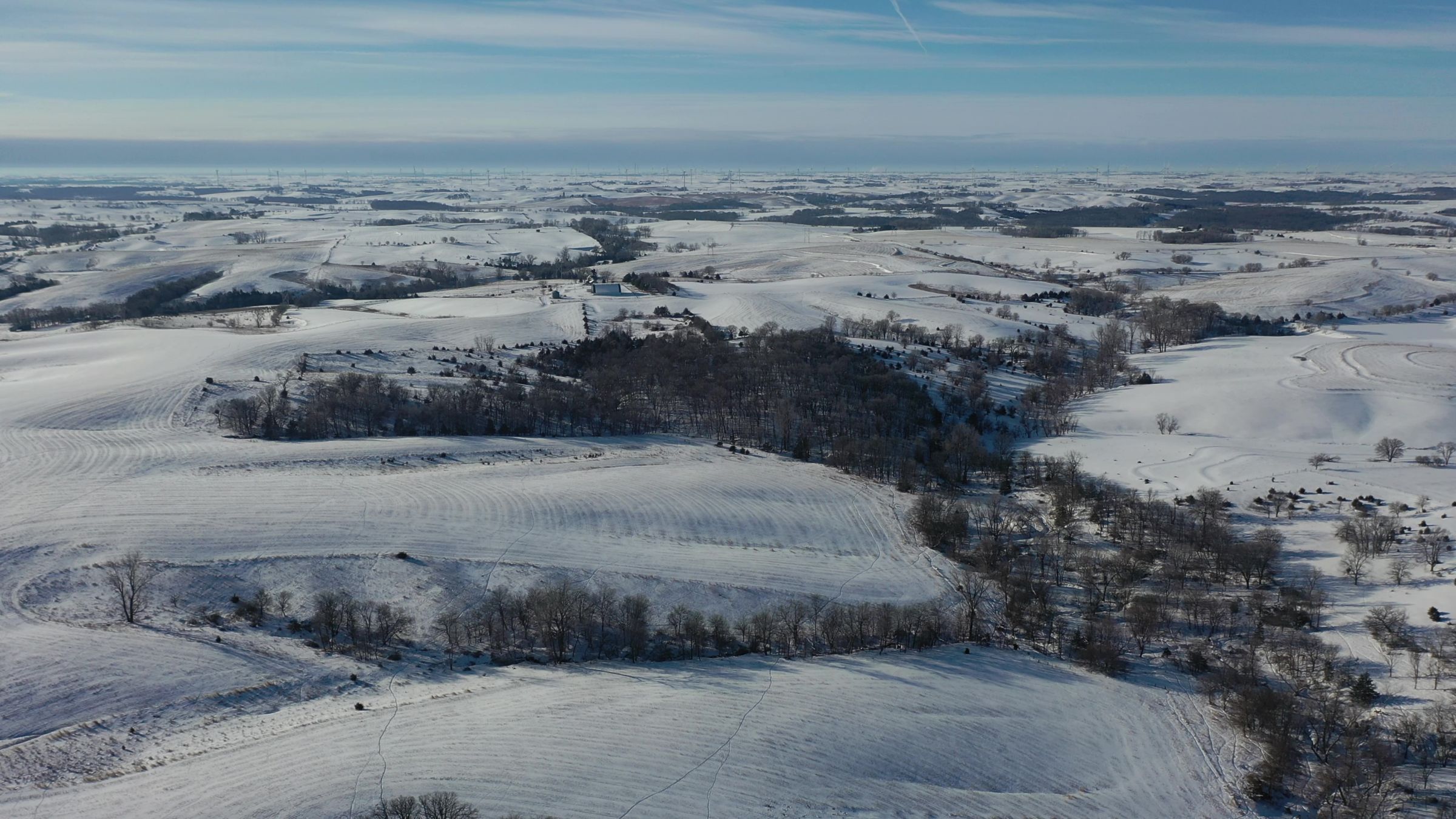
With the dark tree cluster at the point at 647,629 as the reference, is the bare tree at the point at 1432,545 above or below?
above

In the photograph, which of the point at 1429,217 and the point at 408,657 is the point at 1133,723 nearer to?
the point at 408,657

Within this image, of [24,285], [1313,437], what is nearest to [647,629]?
[1313,437]

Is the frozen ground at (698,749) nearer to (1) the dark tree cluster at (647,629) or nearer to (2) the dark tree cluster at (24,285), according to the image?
(1) the dark tree cluster at (647,629)

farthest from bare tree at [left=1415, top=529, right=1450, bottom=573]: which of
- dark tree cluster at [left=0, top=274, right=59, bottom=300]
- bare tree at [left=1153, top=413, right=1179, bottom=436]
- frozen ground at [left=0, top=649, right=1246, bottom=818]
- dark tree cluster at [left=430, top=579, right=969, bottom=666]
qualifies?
dark tree cluster at [left=0, top=274, right=59, bottom=300]

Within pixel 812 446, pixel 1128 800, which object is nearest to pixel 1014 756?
pixel 1128 800

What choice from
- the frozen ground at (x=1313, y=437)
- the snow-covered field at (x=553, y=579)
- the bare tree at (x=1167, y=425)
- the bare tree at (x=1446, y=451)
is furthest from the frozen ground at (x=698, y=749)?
the bare tree at (x=1167, y=425)

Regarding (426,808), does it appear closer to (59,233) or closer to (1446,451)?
(1446,451)
